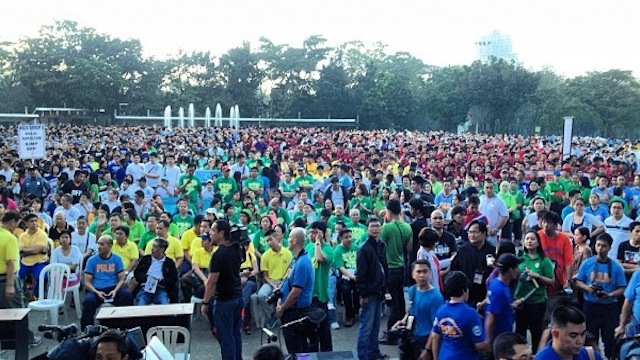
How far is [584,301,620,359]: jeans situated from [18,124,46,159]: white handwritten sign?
11609mm

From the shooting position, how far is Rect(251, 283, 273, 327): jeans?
307 inches

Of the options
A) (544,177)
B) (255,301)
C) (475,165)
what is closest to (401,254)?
(255,301)

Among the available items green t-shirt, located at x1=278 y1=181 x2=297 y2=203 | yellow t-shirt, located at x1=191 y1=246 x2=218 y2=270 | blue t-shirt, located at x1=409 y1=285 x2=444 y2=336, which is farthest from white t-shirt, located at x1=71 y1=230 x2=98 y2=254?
blue t-shirt, located at x1=409 y1=285 x2=444 y2=336

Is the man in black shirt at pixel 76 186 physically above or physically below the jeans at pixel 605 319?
above

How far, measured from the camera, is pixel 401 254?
23.0ft

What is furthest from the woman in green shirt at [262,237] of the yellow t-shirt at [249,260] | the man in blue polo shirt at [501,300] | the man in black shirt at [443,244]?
the man in blue polo shirt at [501,300]

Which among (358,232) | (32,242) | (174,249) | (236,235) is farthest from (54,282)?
(358,232)

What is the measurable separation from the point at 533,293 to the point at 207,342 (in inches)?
156

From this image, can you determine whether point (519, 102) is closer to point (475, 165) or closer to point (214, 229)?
point (475, 165)

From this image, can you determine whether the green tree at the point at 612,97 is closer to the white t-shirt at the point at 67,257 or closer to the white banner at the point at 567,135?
the white banner at the point at 567,135

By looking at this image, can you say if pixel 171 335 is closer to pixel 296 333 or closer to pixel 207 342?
pixel 296 333

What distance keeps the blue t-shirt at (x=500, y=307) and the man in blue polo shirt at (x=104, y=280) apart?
4588mm

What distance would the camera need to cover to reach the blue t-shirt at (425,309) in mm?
5102

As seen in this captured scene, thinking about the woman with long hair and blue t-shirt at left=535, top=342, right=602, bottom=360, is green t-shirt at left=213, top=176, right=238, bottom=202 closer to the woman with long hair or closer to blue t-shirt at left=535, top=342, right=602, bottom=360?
the woman with long hair
